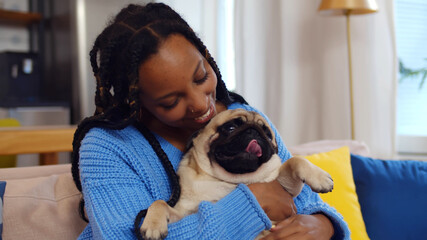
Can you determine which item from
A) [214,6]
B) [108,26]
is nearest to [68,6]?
[214,6]

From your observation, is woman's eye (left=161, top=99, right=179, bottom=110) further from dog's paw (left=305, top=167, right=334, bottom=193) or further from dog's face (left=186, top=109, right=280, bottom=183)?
dog's paw (left=305, top=167, right=334, bottom=193)

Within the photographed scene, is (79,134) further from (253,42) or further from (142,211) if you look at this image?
(253,42)

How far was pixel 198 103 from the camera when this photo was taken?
3.42 ft

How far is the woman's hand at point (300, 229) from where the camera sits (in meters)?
1.01

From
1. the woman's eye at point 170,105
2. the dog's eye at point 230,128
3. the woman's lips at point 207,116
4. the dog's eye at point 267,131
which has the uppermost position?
the woman's eye at point 170,105

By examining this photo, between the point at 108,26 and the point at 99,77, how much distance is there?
14 cm

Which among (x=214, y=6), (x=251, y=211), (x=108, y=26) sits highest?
(x=214, y=6)

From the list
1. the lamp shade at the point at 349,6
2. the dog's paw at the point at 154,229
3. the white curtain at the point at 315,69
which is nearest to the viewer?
the dog's paw at the point at 154,229

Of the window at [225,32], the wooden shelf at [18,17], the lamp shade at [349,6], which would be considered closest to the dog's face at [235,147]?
the lamp shade at [349,6]

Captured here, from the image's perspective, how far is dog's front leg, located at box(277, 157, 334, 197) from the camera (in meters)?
1.03

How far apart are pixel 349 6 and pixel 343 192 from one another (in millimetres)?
1104

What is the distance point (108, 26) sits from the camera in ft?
3.73

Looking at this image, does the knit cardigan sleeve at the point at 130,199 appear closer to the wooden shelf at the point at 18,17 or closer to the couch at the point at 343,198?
the couch at the point at 343,198

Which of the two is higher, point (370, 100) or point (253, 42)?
point (253, 42)
